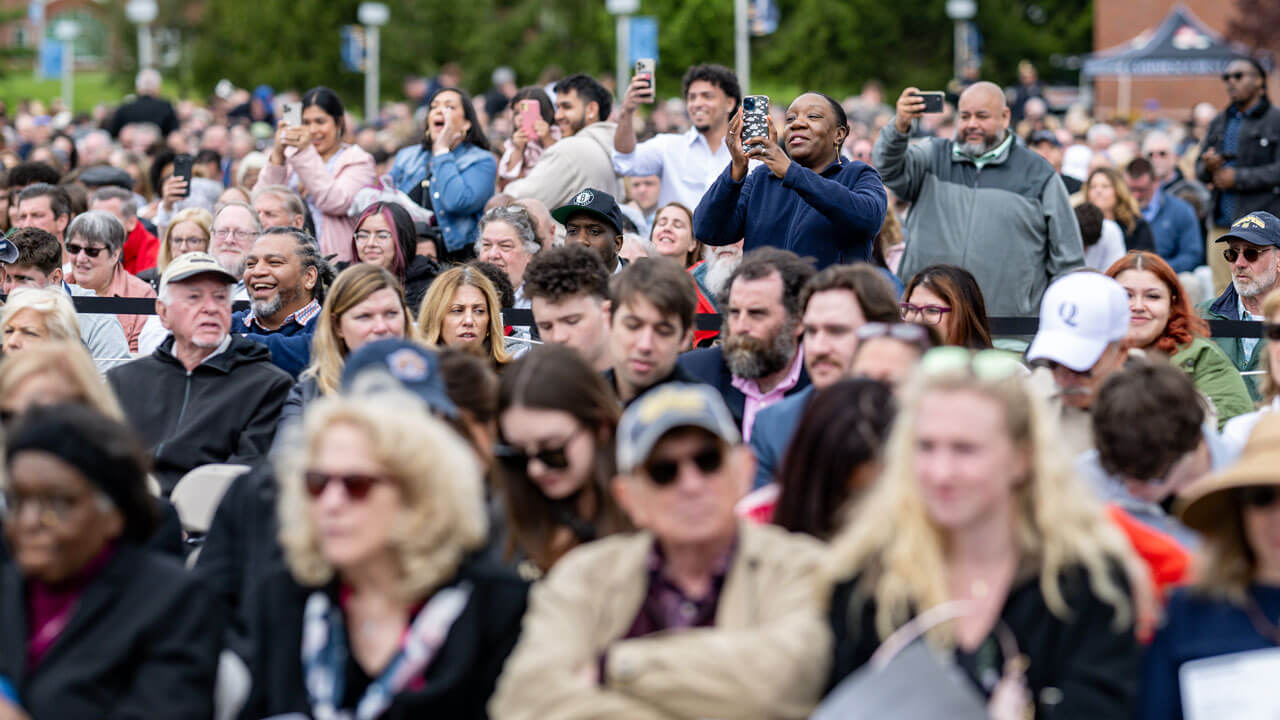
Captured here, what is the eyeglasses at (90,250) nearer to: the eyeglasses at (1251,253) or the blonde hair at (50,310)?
the blonde hair at (50,310)

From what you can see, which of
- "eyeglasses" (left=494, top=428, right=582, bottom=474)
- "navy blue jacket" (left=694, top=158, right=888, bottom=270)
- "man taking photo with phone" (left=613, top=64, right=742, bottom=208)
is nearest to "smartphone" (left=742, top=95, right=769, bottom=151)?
"navy blue jacket" (left=694, top=158, right=888, bottom=270)

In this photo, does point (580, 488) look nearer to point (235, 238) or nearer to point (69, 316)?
point (69, 316)

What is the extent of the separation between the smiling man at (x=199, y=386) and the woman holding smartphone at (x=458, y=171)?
11.5 feet

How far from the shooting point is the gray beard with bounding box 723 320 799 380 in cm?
589

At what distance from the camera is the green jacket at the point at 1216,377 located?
656cm

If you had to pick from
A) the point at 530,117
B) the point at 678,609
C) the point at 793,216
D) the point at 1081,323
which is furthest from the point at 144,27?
the point at 678,609

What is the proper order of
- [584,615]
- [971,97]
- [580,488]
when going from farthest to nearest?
[971,97], [580,488], [584,615]

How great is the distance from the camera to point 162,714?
3.53m

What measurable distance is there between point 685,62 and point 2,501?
112ft

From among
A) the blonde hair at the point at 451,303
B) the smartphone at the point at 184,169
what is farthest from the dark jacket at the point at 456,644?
the smartphone at the point at 184,169

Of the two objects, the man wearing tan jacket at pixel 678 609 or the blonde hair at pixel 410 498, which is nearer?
the man wearing tan jacket at pixel 678 609

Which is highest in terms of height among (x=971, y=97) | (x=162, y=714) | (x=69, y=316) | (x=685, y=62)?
(x=685, y=62)

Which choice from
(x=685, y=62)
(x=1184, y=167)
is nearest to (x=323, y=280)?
(x=1184, y=167)

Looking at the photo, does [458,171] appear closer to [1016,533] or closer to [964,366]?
[964,366]
